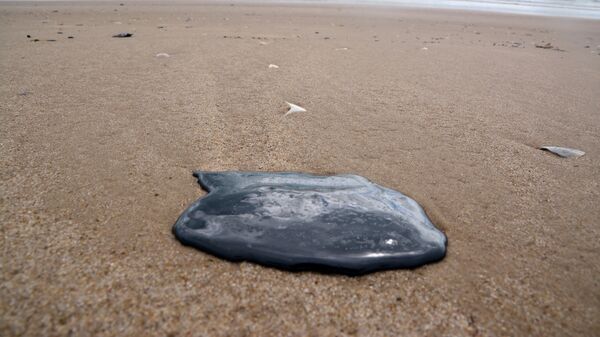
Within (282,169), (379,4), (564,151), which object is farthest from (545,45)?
(379,4)

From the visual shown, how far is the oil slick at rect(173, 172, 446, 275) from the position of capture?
1096 millimetres

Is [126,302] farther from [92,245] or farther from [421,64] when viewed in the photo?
[421,64]

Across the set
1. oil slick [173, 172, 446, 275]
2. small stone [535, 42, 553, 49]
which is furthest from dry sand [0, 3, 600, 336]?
small stone [535, 42, 553, 49]

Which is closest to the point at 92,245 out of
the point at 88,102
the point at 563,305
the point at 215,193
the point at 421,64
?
the point at 215,193

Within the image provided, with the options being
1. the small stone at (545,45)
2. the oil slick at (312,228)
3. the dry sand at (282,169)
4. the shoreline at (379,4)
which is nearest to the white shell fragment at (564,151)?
the dry sand at (282,169)

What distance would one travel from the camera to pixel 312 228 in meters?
1.17

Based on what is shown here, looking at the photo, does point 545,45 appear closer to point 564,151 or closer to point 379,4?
point 564,151

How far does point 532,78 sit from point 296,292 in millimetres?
3322

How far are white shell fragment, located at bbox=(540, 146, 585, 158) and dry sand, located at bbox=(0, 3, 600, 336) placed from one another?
62 millimetres

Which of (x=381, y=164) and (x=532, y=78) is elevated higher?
(x=532, y=78)

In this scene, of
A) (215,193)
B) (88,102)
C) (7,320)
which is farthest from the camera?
(88,102)

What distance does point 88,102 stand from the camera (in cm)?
239

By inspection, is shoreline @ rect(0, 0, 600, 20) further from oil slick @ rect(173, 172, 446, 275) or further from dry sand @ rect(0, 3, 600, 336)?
oil slick @ rect(173, 172, 446, 275)

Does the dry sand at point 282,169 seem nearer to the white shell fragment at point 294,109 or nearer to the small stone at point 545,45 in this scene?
the white shell fragment at point 294,109
